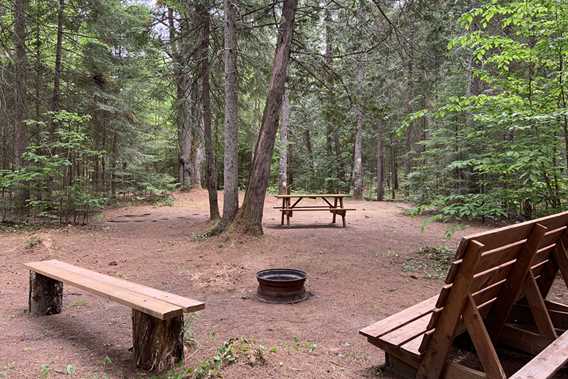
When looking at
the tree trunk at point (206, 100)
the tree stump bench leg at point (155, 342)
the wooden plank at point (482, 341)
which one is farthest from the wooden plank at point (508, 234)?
the tree trunk at point (206, 100)

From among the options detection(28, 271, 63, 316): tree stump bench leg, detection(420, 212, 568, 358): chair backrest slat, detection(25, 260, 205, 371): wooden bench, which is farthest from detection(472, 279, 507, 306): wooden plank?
detection(28, 271, 63, 316): tree stump bench leg

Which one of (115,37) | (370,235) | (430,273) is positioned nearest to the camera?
(430,273)

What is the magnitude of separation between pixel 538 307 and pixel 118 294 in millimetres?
3419

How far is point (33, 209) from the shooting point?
32.8ft

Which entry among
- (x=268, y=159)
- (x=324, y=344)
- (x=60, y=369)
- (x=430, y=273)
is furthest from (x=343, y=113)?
(x=60, y=369)

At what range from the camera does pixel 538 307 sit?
108 inches

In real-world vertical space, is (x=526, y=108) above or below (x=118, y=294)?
above

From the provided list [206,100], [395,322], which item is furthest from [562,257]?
[206,100]

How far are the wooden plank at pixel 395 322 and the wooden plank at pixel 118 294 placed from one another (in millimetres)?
1484

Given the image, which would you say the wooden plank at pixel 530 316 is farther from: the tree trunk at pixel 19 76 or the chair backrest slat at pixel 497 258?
the tree trunk at pixel 19 76

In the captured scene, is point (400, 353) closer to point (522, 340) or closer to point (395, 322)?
point (395, 322)

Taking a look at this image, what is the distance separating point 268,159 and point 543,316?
6004mm

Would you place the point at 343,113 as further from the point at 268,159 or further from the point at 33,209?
the point at 33,209

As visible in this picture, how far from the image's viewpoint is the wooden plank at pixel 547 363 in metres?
2.09
